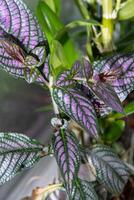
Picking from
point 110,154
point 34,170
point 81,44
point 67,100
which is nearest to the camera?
point 67,100

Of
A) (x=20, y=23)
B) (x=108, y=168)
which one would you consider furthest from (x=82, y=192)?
(x=20, y=23)

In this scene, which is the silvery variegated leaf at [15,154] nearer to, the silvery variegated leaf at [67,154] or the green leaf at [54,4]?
the silvery variegated leaf at [67,154]

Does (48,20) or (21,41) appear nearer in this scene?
(21,41)

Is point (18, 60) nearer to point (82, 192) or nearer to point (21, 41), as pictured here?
point (21, 41)

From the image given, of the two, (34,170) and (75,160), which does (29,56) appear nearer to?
(75,160)

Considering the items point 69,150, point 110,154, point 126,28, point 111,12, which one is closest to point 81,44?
point 126,28

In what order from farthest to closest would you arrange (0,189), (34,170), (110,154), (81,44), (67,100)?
(81,44)
(34,170)
(0,189)
(110,154)
(67,100)
